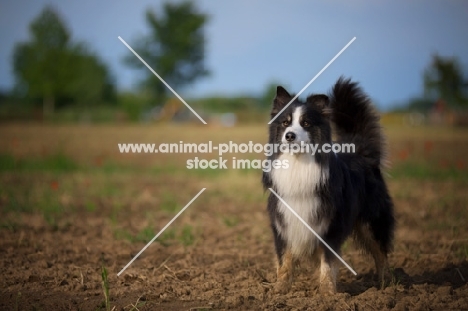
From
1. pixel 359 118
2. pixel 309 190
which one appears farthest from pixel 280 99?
pixel 359 118

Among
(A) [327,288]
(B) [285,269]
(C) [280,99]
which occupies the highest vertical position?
(C) [280,99]

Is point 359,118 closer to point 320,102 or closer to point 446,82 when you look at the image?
point 320,102

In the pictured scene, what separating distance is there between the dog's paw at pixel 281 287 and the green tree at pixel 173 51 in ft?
119

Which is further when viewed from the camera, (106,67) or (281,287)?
(106,67)

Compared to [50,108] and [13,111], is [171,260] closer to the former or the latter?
[13,111]

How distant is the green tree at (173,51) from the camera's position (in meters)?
41.1

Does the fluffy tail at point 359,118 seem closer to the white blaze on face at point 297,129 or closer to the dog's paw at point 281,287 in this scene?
the white blaze on face at point 297,129

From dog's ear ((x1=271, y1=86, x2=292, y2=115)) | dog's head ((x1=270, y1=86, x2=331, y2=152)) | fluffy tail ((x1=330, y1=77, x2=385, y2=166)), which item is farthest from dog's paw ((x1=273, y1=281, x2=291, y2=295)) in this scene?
fluffy tail ((x1=330, y1=77, x2=385, y2=166))

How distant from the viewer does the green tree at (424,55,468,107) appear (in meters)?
26.4

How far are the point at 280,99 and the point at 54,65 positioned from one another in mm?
33635

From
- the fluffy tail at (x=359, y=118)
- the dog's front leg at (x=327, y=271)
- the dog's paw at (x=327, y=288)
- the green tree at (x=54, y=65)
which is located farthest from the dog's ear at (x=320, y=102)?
the green tree at (x=54, y=65)

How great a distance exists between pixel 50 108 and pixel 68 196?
28816 mm

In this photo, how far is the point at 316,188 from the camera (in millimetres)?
4914

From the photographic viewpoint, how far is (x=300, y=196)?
495cm
